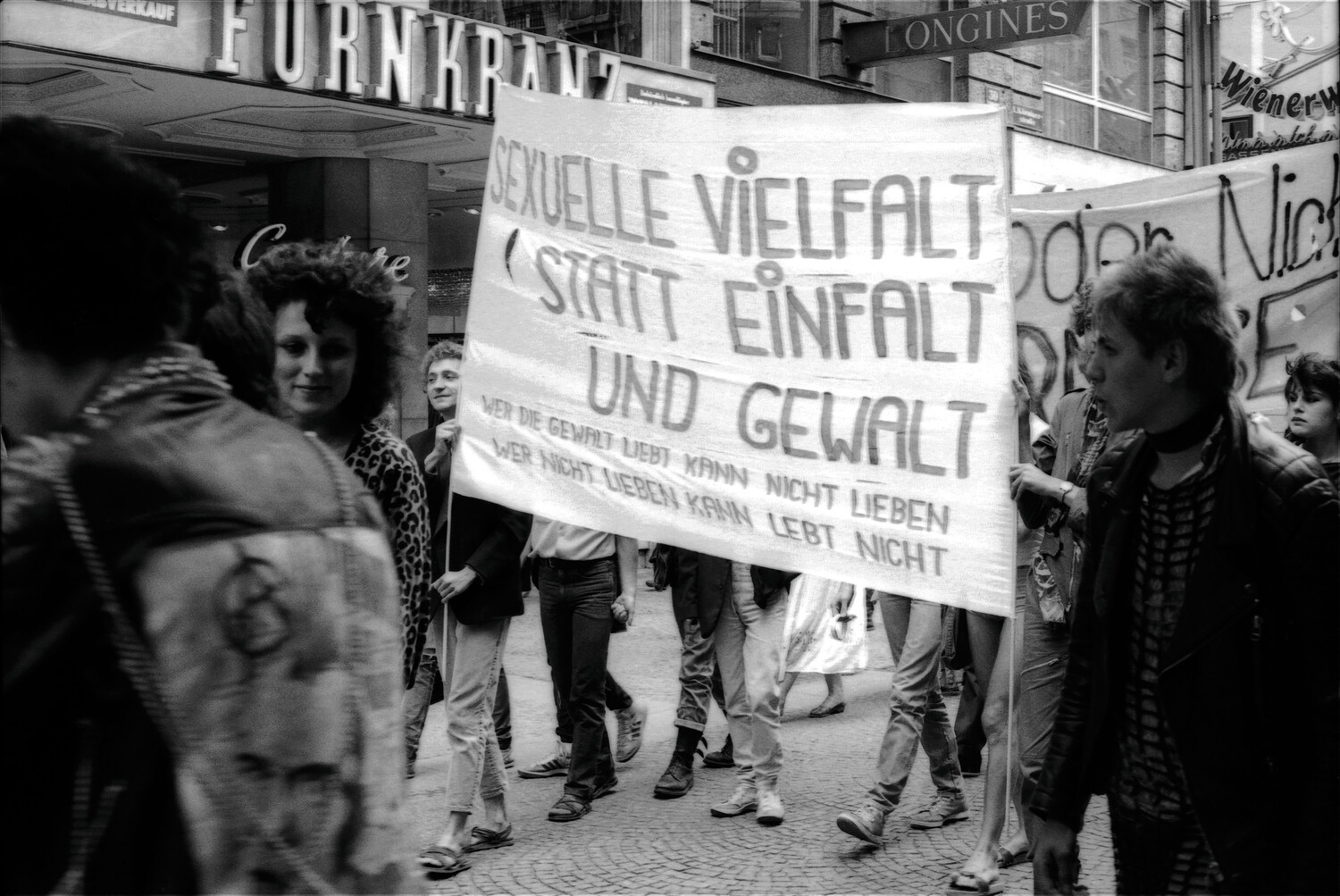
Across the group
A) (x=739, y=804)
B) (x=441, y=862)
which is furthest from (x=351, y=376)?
(x=739, y=804)

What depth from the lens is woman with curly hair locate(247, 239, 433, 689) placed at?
3.51 m

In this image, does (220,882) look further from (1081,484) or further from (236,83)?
(236,83)

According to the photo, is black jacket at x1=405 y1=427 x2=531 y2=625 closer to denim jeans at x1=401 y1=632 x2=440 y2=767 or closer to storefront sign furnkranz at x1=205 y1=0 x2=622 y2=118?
denim jeans at x1=401 y1=632 x2=440 y2=767

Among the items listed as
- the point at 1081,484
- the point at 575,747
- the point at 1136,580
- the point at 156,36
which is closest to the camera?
the point at 1136,580

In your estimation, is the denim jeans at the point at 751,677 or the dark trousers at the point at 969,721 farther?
the denim jeans at the point at 751,677

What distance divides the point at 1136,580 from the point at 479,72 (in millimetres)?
10121

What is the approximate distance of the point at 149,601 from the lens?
1495 millimetres

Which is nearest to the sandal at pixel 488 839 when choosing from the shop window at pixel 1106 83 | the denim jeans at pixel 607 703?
the denim jeans at pixel 607 703

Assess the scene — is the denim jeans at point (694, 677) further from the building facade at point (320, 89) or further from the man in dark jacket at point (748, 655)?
the building facade at point (320, 89)

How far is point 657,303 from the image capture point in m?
5.25

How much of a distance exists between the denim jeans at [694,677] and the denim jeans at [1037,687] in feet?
7.39

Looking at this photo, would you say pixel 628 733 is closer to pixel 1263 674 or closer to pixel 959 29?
pixel 1263 674

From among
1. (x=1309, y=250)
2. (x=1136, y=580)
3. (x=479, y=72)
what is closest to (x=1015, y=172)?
(x=479, y=72)

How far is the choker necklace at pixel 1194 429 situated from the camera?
2.77 metres
